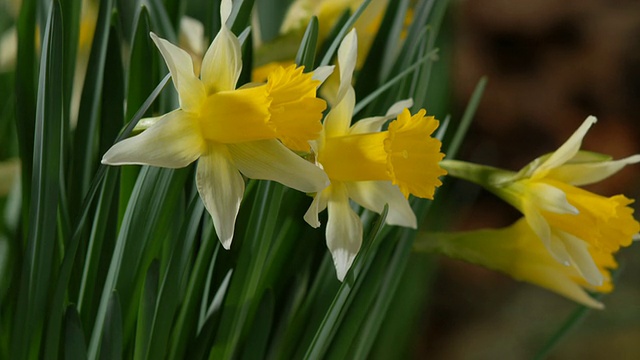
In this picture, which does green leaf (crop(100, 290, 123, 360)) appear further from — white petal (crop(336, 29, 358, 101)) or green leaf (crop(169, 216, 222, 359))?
white petal (crop(336, 29, 358, 101))

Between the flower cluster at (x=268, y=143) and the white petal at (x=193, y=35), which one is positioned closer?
the flower cluster at (x=268, y=143)

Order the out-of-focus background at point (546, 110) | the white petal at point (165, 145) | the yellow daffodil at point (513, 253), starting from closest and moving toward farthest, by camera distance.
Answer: the white petal at point (165, 145) < the yellow daffodil at point (513, 253) < the out-of-focus background at point (546, 110)

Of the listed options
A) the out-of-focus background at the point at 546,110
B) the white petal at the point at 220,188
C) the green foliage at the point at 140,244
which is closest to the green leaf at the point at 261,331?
the green foliage at the point at 140,244

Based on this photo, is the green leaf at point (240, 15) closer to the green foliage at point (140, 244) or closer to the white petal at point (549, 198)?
the green foliage at point (140, 244)

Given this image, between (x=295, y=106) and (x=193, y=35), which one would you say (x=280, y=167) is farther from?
(x=193, y=35)

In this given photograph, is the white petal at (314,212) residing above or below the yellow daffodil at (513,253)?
above

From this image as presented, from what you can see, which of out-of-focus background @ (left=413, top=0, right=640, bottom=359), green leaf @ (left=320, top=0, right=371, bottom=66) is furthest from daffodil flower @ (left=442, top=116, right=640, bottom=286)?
out-of-focus background @ (left=413, top=0, right=640, bottom=359)

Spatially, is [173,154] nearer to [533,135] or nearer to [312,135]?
[312,135]
